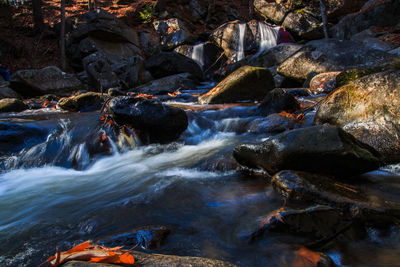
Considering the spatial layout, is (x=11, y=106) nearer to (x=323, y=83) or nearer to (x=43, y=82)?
(x=43, y=82)

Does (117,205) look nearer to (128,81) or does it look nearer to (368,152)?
(368,152)

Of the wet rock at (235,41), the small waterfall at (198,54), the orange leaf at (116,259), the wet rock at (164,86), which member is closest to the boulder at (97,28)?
the small waterfall at (198,54)

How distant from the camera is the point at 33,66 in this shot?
58.6ft

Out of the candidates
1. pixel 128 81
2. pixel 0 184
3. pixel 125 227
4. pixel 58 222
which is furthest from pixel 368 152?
pixel 128 81

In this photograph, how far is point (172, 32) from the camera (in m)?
22.4

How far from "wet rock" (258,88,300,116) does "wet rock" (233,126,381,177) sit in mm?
3300

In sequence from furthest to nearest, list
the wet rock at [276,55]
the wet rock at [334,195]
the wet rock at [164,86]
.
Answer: the wet rock at [276,55], the wet rock at [164,86], the wet rock at [334,195]

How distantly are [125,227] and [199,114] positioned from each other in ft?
16.7

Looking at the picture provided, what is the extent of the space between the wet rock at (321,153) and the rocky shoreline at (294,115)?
0.01 metres

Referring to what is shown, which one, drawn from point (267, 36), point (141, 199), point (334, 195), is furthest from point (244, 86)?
point (267, 36)

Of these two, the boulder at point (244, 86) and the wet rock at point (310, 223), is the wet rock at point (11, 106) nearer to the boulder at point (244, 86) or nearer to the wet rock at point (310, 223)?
the boulder at point (244, 86)

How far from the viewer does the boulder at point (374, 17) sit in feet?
53.1

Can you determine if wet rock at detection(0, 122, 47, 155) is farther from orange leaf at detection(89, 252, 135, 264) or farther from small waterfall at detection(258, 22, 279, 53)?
small waterfall at detection(258, 22, 279, 53)

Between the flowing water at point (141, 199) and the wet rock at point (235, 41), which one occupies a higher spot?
the wet rock at point (235, 41)
